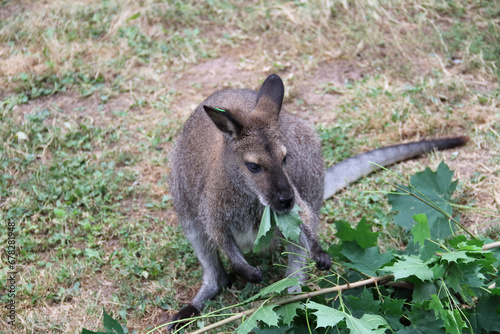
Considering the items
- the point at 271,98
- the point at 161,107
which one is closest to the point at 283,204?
the point at 271,98

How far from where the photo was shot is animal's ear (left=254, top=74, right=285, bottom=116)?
3.12 metres

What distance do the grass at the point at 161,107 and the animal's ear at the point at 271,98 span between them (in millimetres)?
1036

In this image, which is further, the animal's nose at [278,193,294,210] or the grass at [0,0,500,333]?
the grass at [0,0,500,333]

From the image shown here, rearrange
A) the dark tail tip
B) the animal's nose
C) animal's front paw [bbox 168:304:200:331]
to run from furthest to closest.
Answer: the dark tail tip < animal's front paw [bbox 168:304:200:331] < the animal's nose

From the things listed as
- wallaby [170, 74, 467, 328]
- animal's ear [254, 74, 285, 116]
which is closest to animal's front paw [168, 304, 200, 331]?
wallaby [170, 74, 467, 328]

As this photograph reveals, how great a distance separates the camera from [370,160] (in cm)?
432

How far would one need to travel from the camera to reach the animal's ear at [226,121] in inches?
114

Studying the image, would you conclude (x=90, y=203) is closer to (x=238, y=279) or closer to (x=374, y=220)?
(x=238, y=279)

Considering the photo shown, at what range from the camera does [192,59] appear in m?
6.11

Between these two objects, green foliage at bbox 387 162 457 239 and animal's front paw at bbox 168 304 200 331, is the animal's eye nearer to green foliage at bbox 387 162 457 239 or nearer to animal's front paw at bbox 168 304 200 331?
green foliage at bbox 387 162 457 239

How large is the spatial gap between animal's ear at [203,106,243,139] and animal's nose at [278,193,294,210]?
0.48 metres

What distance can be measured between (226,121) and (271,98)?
1.13 ft

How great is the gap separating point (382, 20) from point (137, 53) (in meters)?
2.90

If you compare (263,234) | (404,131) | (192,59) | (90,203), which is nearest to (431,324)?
(263,234)
